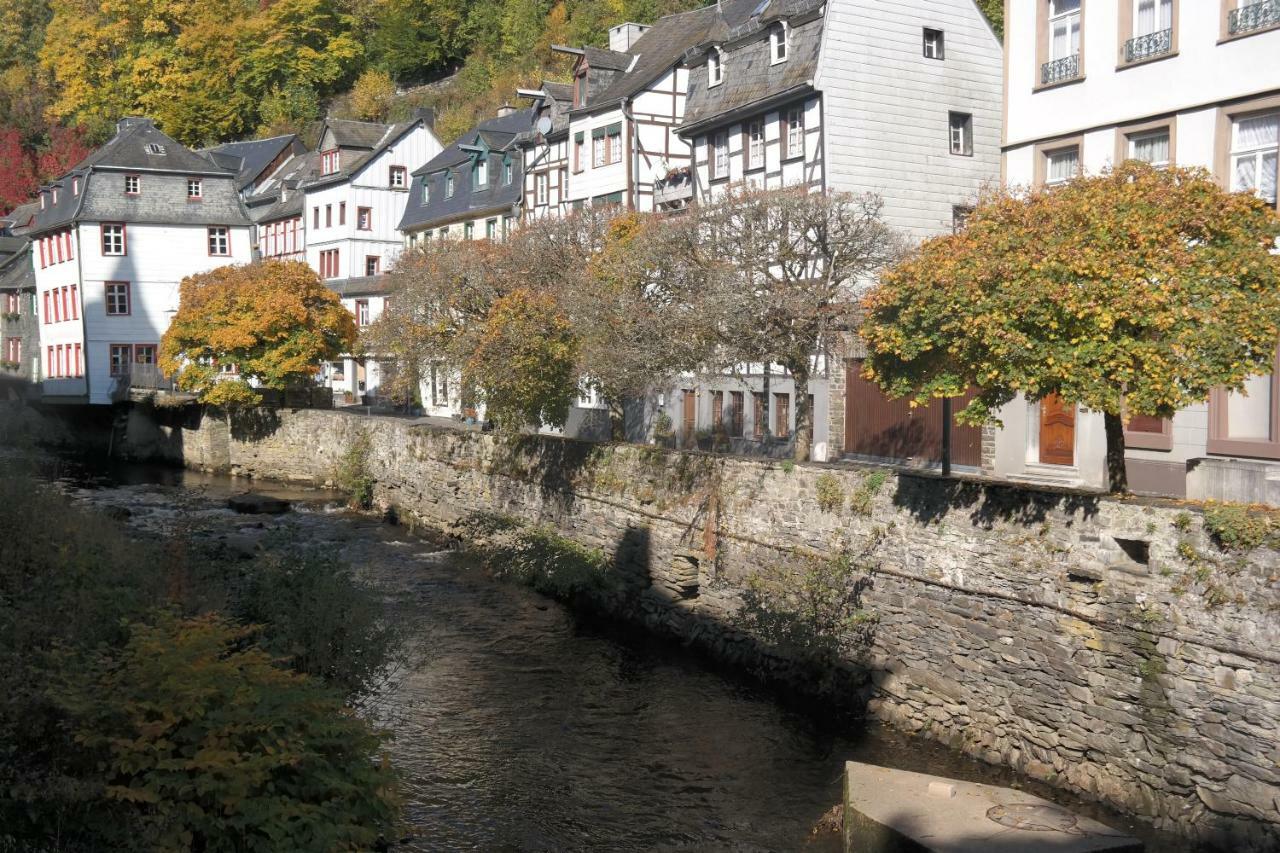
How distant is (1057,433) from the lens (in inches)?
978

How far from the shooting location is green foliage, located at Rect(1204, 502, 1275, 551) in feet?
44.7

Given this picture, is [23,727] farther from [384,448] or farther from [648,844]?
[384,448]

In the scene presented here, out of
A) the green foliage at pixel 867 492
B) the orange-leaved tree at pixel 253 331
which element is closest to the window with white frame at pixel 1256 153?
the green foliage at pixel 867 492

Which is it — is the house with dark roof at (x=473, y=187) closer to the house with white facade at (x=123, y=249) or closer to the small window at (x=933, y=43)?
the house with white facade at (x=123, y=249)

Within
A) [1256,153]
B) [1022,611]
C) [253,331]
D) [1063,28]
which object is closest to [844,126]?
→ [1063,28]

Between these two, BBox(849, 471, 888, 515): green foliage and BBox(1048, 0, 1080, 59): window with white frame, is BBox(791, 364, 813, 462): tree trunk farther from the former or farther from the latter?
BBox(1048, 0, 1080, 59): window with white frame

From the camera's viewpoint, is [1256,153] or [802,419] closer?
[1256,153]

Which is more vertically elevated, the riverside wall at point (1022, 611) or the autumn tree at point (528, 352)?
the autumn tree at point (528, 352)

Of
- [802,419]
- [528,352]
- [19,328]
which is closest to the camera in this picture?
[802,419]

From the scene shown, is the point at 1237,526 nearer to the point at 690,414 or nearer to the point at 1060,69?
the point at 1060,69

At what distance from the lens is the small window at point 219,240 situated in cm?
6131

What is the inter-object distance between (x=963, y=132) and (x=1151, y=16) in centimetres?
1149

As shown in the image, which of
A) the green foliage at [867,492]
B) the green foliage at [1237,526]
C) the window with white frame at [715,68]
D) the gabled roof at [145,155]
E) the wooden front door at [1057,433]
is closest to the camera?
the green foliage at [1237,526]

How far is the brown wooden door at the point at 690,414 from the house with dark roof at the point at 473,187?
14.2m
